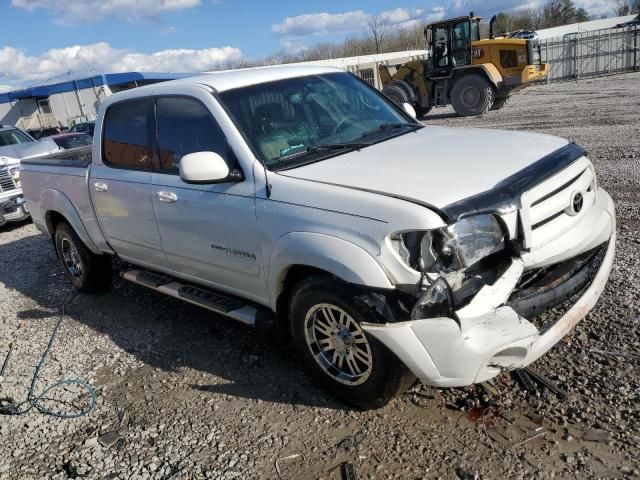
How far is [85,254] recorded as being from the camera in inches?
214

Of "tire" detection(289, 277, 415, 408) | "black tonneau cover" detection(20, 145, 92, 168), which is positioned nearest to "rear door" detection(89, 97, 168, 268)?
"black tonneau cover" detection(20, 145, 92, 168)

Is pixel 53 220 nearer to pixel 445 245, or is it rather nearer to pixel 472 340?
pixel 445 245

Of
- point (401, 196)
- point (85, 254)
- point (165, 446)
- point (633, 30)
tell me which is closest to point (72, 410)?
point (165, 446)

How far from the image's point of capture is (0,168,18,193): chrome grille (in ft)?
30.1

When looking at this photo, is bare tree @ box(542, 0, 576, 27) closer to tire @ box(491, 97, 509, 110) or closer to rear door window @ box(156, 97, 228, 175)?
tire @ box(491, 97, 509, 110)

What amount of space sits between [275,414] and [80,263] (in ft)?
10.8

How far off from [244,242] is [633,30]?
31.1 meters

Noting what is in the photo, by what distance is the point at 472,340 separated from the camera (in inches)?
101

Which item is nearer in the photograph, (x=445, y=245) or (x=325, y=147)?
(x=445, y=245)

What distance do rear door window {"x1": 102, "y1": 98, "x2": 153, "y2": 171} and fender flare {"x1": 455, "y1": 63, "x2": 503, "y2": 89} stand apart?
14785 millimetres

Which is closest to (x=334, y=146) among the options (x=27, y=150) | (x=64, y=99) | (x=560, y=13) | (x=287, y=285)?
(x=287, y=285)

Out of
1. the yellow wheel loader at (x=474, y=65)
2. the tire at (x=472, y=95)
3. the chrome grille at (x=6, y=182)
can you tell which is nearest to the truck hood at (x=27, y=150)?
the chrome grille at (x=6, y=182)

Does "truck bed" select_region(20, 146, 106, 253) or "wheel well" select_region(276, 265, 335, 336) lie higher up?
"truck bed" select_region(20, 146, 106, 253)

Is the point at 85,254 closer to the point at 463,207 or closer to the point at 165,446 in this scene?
the point at 165,446
